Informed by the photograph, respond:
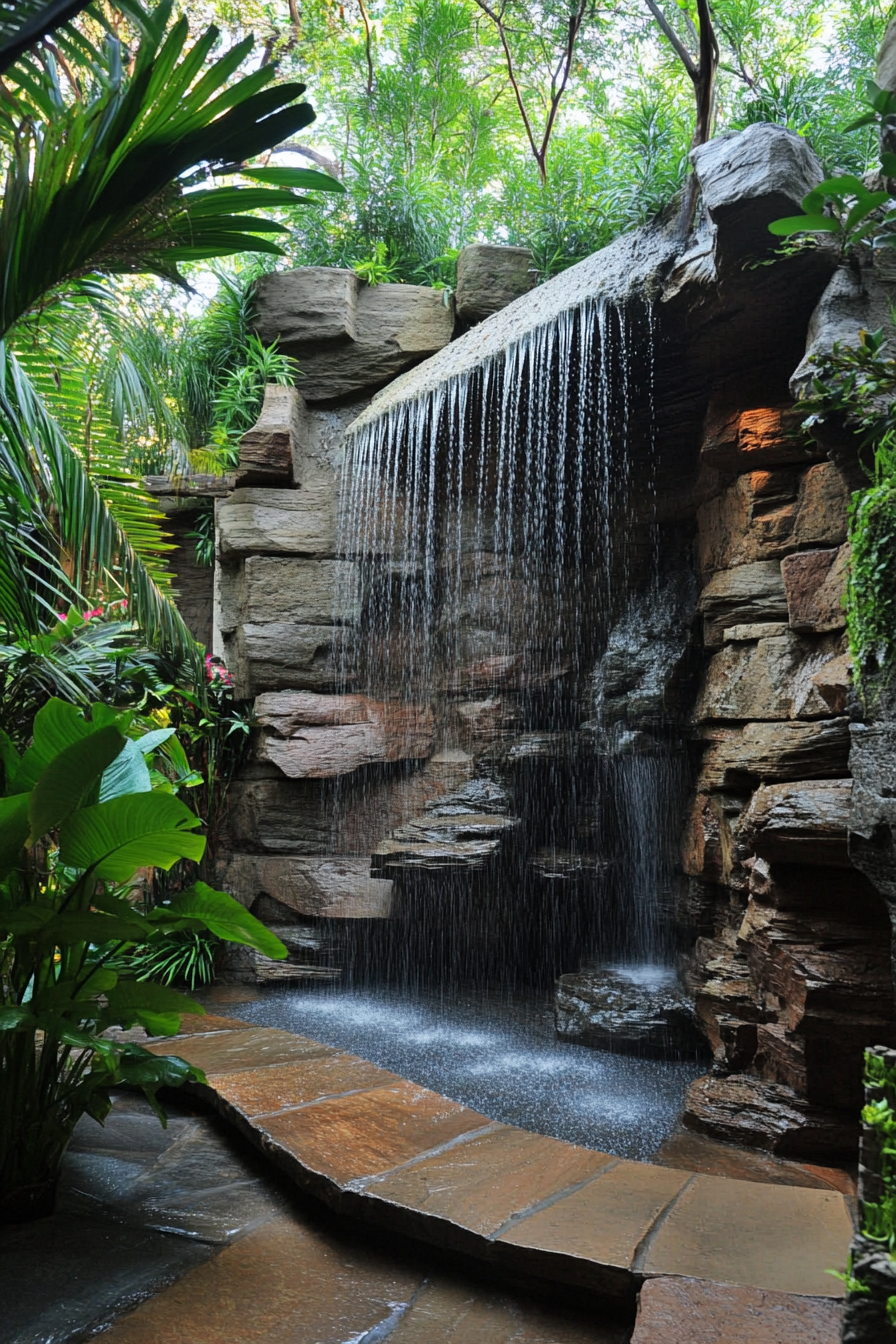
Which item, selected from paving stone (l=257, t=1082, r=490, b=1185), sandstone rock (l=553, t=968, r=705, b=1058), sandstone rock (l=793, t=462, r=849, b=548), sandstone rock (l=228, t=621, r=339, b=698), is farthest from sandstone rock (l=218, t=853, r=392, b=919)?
sandstone rock (l=793, t=462, r=849, b=548)

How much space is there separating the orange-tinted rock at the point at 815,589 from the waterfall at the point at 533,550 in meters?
1.85

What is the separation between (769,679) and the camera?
4.53m

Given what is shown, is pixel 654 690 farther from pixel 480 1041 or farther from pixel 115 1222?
pixel 115 1222

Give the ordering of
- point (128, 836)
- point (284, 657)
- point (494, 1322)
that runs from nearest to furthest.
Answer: point (494, 1322) < point (128, 836) < point (284, 657)

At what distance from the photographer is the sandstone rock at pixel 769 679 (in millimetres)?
4133

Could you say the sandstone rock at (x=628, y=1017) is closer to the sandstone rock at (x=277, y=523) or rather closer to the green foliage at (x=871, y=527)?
the green foliage at (x=871, y=527)

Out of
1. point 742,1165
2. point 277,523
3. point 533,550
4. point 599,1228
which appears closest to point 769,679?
point 742,1165

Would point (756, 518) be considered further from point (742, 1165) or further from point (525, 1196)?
point (525, 1196)

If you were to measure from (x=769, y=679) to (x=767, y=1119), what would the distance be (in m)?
2.07

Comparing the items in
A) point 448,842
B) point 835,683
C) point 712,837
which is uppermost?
point 835,683

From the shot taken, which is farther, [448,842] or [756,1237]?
[448,842]

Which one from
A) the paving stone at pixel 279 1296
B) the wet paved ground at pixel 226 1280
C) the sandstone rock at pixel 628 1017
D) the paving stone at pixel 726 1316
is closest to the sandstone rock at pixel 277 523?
the sandstone rock at pixel 628 1017

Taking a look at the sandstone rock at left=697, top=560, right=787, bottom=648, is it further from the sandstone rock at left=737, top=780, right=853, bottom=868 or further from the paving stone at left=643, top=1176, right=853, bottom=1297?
the paving stone at left=643, top=1176, right=853, bottom=1297

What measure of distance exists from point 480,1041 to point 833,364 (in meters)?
3.87
